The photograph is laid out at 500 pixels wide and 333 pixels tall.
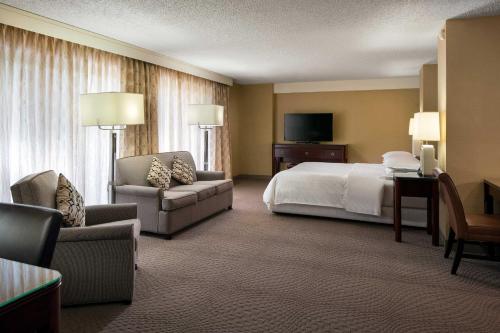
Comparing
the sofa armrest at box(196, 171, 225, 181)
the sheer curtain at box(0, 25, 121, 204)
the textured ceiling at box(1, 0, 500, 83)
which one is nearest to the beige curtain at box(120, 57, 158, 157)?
the sheer curtain at box(0, 25, 121, 204)

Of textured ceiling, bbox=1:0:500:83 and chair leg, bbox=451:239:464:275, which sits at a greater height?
textured ceiling, bbox=1:0:500:83

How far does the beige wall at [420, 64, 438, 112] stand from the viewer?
6133 mm

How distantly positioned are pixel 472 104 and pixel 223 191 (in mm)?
3325

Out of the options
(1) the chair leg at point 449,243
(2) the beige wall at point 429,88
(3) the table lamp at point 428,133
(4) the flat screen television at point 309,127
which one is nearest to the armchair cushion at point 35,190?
(1) the chair leg at point 449,243

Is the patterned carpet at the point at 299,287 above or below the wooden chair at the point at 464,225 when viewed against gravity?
below

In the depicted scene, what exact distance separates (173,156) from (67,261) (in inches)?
119

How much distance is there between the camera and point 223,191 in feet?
17.7

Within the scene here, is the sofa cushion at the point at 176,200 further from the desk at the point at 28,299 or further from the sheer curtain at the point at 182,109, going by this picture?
the desk at the point at 28,299

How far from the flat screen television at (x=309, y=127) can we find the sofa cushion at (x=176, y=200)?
187 inches

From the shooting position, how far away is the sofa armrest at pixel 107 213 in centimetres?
314

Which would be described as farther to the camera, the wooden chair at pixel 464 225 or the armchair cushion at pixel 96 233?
the wooden chair at pixel 464 225

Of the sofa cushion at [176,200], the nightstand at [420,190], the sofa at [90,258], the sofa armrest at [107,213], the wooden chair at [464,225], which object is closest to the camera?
the sofa at [90,258]

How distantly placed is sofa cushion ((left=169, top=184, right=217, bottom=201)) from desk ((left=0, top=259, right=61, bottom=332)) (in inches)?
137

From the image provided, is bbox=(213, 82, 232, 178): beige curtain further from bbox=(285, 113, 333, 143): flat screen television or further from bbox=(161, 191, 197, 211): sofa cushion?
bbox=(161, 191, 197, 211): sofa cushion
